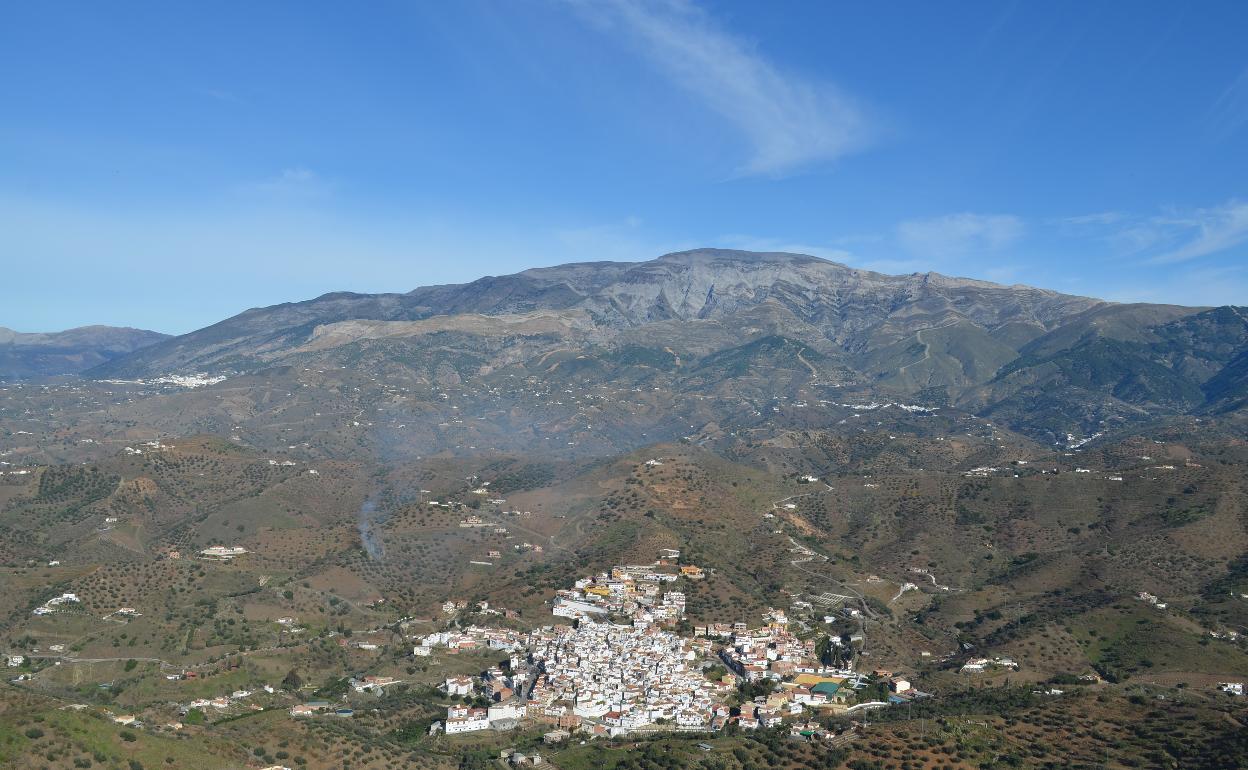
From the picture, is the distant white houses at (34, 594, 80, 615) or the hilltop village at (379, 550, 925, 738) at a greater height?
the distant white houses at (34, 594, 80, 615)

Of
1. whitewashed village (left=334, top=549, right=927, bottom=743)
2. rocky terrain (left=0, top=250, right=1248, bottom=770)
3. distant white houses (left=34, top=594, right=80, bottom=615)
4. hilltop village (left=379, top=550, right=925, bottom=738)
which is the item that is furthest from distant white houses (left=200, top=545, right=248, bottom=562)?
hilltop village (left=379, top=550, right=925, bottom=738)

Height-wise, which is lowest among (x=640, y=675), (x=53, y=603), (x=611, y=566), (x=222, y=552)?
(x=640, y=675)

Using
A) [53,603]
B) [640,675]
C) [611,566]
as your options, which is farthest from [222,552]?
[640,675]

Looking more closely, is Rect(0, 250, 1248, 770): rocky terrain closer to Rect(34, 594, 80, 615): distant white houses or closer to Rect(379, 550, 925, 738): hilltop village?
Rect(34, 594, 80, 615): distant white houses

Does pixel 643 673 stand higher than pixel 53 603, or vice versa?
pixel 53 603

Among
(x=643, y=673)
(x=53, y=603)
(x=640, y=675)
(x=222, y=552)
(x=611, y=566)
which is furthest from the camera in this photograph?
(x=222, y=552)

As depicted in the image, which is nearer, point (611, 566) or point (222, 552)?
point (611, 566)

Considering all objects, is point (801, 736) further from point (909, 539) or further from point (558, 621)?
point (909, 539)

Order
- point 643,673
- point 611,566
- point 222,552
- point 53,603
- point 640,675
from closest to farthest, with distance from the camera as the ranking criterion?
point 640,675 < point 643,673 < point 53,603 < point 611,566 < point 222,552

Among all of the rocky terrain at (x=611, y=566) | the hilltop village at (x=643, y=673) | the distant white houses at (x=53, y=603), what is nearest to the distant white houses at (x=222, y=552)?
the rocky terrain at (x=611, y=566)

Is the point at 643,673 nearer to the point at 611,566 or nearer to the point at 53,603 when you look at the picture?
the point at 611,566

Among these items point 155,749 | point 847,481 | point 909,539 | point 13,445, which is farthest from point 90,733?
point 13,445
